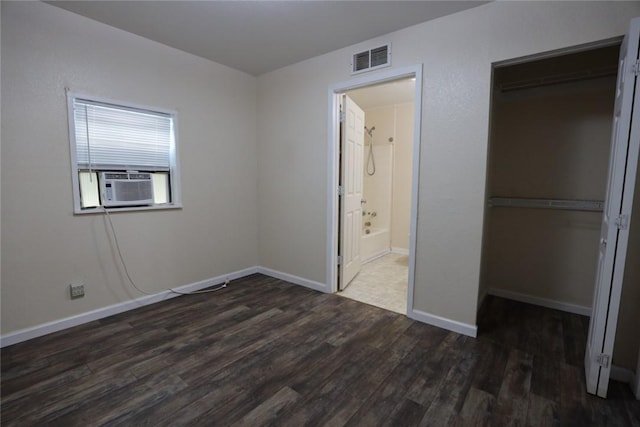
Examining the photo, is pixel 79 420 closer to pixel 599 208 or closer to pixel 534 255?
pixel 534 255

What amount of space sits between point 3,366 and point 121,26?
280 cm

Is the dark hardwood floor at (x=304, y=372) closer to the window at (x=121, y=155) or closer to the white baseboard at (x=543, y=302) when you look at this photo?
the white baseboard at (x=543, y=302)

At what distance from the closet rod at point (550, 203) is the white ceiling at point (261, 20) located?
1.91 meters

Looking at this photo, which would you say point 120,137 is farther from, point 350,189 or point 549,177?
point 549,177

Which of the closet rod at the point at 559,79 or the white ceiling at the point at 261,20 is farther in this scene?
the closet rod at the point at 559,79

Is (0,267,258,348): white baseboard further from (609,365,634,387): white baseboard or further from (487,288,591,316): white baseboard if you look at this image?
(609,365,634,387): white baseboard

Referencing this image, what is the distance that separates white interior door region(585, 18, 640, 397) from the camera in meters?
1.55

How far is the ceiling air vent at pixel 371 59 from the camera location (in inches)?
107

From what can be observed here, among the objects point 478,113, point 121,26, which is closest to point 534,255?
point 478,113

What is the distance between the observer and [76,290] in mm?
2547

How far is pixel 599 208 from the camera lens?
2.72 metres

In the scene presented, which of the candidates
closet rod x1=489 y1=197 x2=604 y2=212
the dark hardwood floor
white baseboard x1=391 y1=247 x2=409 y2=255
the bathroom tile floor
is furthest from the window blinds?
white baseboard x1=391 y1=247 x2=409 y2=255

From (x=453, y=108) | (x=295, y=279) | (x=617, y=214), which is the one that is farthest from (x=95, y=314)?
(x=617, y=214)

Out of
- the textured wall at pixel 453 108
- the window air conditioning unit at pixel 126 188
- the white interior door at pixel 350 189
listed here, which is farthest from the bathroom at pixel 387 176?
the window air conditioning unit at pixel 126 188
